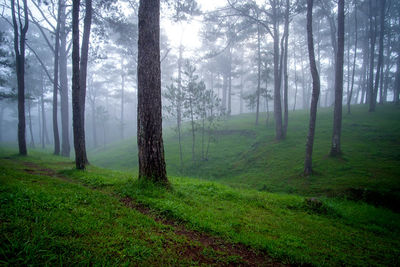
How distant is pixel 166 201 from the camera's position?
4.59m

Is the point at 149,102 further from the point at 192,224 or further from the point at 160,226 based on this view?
the point at 192,224

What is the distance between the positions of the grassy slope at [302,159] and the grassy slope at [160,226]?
3.06 m

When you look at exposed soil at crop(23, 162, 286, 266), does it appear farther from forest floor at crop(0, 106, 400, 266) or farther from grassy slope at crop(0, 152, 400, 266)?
grassy slope at crop(0, 152, 400, 266)

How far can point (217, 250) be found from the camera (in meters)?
3.18

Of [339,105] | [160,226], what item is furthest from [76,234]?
[339,105]

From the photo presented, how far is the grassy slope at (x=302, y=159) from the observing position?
361 inches

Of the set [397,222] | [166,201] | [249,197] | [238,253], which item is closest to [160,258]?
[238,253]

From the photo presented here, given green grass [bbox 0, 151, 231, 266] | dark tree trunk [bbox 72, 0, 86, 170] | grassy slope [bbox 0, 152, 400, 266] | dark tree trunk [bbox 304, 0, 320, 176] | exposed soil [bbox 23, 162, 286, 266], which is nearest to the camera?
green grass [bbox 0, 151, 231, 266]

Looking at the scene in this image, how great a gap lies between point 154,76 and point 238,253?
5.13m

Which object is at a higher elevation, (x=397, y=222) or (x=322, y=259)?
(x=322, y=259)

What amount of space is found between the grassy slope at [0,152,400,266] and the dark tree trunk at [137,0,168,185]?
0.63 m

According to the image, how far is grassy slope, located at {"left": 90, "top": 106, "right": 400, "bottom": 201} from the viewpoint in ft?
30.1

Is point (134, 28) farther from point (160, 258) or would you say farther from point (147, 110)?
point (160, 258)

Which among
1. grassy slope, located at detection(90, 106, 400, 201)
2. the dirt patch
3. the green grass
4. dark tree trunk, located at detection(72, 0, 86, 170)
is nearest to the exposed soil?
the dirt patch
